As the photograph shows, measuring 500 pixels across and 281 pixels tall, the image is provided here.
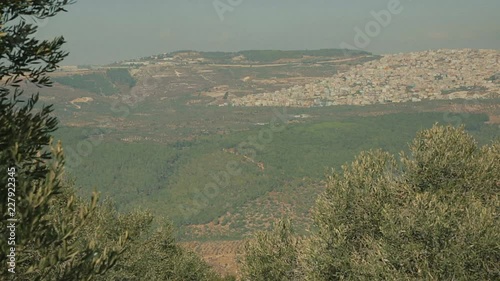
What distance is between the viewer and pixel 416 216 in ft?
51.4

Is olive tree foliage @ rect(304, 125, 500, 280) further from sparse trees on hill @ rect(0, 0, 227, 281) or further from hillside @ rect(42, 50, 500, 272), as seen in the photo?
hillside @ rect(42, 50, 500, 272)

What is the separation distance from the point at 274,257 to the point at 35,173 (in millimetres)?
17329

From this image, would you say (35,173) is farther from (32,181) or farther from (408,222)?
(408,222)

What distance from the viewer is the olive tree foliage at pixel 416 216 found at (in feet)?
47.9

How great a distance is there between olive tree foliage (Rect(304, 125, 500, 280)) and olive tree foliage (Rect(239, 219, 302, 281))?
3.67m

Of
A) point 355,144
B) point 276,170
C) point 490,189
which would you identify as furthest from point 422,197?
point 355,144

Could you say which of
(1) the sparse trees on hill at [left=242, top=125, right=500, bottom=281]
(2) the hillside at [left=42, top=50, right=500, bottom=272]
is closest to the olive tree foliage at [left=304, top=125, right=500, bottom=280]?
(1) the sparse trees on hill at [left=242, top=125, right=500, bottom=281]

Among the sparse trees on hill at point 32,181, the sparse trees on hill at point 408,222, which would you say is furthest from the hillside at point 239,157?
the sparse trees on hill at point 32,181

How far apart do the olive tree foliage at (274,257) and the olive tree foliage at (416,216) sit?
12.1 ft

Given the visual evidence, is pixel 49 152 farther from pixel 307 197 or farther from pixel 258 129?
pixel 258 129

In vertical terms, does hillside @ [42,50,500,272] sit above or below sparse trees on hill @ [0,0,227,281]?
below

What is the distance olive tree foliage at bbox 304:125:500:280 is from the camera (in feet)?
47.9

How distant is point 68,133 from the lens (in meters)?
160

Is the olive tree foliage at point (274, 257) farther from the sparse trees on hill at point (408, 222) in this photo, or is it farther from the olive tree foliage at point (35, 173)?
the olive tree foliage at point (35, 173)
